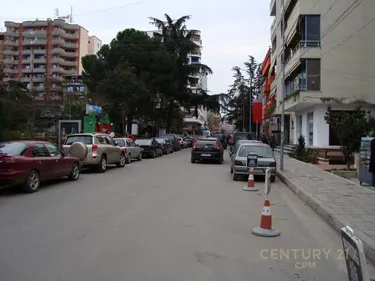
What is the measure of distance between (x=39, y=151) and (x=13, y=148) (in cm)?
87

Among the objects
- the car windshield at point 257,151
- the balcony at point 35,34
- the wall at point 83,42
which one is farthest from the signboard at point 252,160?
the balcony at point 35,34

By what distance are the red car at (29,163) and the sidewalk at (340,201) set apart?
7545 millimetres

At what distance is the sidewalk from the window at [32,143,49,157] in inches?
305

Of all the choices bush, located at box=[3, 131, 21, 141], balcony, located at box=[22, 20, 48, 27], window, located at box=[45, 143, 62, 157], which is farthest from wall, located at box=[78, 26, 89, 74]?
window, located at box=[45, 143, 62, 157]

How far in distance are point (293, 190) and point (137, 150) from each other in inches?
519

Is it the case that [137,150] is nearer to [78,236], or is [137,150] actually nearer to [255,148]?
[255,148]

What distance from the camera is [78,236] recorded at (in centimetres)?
613

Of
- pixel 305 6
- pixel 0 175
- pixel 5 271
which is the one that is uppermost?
pixel 305 6

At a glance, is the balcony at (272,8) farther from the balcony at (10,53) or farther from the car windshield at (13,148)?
the balcony at (10,53)

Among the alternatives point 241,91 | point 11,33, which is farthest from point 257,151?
point 11,33

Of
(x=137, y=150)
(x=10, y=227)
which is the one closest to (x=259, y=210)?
(x=10, y=227)

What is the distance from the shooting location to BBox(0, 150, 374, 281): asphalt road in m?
Result: 4.62

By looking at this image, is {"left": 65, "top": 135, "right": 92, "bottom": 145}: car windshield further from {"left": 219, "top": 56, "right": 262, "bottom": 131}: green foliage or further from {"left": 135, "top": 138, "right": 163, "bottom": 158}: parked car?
{"left": 219, "top": 56, "right": 262, "bottom": 131}: green foliage

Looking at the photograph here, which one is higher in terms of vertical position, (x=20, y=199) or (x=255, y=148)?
(x=255, y=148)
